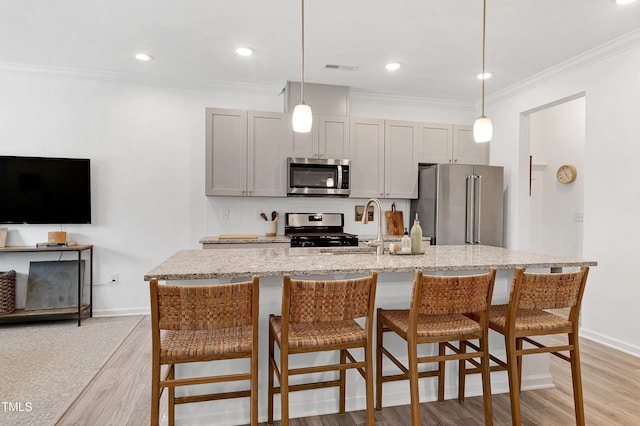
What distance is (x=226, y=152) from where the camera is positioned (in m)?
4.33

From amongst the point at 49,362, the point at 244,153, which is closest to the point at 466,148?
the point at 244,153

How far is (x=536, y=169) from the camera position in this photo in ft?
17.8

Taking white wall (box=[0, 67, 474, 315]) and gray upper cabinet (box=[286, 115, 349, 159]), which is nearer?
white wall (box=[0, 67, 474, 315])

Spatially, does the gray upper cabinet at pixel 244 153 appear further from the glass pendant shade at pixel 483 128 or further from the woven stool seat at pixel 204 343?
the woven stool seat at pixel 204 343

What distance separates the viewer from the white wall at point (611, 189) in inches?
135

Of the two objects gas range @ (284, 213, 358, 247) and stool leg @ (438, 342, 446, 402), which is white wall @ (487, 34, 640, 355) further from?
gas range @ (284, 213, 358, 247)

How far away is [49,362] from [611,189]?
5059 mm

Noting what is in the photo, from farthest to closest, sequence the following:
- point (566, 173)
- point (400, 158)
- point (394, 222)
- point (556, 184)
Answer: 1. point (556, 184)
2. point (566, 173)
3. point (394, 222)
4. point (400, 158)

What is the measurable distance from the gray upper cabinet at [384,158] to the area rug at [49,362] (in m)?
3.01

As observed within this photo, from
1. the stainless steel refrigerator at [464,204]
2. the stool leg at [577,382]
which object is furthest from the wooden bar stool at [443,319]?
the stainless steel refrigerator at [464,204]

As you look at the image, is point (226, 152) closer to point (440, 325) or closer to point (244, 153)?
Answer: point (244, 153)

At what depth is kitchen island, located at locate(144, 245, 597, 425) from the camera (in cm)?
201

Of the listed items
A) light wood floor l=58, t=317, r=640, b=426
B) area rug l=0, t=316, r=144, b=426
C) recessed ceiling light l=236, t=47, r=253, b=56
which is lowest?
light wood floor l=58, t=317, r=640, b=426

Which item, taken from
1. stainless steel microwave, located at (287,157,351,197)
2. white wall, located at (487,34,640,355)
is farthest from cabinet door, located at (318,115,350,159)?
white wall, located at (487,34,640,355)
